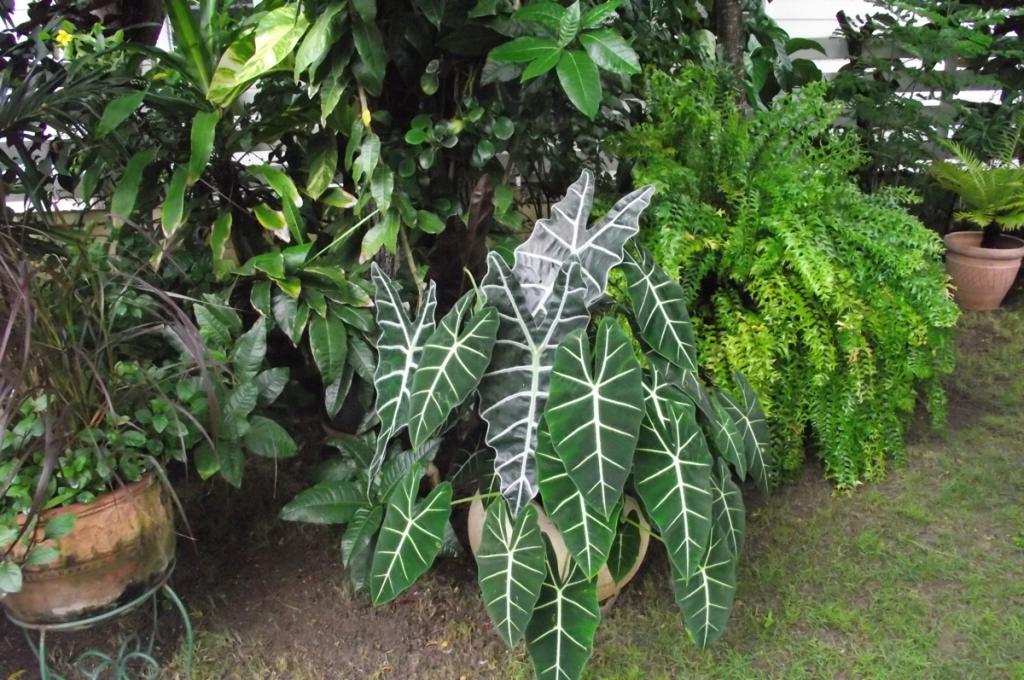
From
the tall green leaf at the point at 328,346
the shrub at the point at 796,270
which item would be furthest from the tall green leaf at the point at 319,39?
the shrub at the point at 796,270

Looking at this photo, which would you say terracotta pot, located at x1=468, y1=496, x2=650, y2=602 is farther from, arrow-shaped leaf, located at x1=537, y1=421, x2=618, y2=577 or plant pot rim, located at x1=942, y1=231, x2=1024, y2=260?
plant pot rim, located at x1=942, y1=231, x2=1024, y2=260

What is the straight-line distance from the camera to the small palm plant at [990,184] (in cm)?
384

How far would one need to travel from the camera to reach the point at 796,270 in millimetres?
2629

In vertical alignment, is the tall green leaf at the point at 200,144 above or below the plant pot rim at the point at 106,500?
above

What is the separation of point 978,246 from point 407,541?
336cm

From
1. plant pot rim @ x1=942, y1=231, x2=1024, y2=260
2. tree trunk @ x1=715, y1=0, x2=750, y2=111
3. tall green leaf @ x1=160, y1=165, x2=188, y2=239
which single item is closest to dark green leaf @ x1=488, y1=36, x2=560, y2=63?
tall green leaf @ x1=160, y1=165, x2=188, y2=239

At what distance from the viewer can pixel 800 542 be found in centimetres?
258

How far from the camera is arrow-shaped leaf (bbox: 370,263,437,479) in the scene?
2.12 m

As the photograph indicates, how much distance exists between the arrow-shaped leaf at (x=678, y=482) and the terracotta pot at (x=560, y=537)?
0.24 m

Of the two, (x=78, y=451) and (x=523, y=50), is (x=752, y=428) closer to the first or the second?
(x=523, y=50)

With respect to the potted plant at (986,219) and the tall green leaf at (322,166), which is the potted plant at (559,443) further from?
the potted plant at (986,219)

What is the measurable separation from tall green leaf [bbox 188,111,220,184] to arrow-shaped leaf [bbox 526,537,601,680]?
136 centimetres

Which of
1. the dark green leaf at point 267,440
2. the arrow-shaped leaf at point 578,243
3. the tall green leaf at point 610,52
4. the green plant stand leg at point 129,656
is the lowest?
the green plant stand leg at point 129,656

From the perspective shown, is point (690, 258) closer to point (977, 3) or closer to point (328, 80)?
point (328, 80)
